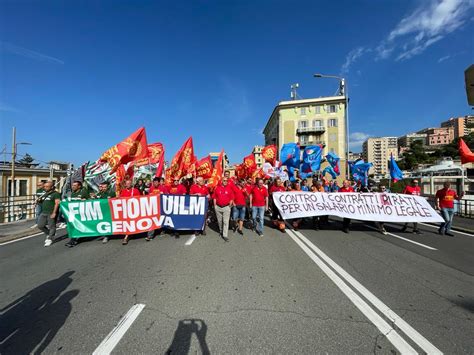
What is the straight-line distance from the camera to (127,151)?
315 inches

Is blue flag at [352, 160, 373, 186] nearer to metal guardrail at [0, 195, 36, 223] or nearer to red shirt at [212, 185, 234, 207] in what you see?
red shirt at [212, 185, 234, 207]

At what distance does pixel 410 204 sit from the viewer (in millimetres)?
8102

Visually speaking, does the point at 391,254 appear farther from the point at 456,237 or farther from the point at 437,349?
Answer: the point at 456,237

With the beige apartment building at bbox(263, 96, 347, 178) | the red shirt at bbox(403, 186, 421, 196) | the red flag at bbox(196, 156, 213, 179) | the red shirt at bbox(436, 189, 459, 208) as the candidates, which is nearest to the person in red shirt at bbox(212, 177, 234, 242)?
the red flag at bbox(196, 156, 213, 179)

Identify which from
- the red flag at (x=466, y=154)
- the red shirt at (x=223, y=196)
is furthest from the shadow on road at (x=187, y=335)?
the red flag at (x=466, y=154)

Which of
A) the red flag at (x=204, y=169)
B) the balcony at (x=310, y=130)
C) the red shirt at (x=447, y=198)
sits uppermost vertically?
the balcony at (x=310, y=130)

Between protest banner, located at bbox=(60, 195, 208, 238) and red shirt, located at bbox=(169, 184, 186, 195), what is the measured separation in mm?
1169

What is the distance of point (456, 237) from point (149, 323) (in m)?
9.59

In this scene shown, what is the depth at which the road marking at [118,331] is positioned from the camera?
228 cm

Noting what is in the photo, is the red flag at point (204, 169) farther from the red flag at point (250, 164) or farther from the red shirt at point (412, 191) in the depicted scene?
the red shirt at point (412, 191)

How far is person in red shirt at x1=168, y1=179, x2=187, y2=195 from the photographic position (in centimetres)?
841

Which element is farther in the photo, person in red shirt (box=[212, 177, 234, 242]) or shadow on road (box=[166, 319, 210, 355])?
person in red shirt (box=[212, 177, 234, 242])


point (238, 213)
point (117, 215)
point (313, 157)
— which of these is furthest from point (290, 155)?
point (117, 215)

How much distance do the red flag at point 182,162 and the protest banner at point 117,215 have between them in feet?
8.55
